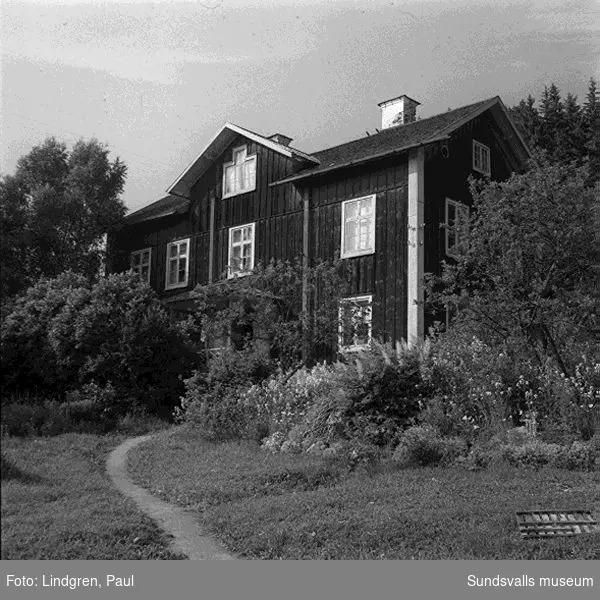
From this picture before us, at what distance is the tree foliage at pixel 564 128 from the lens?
14180 millimetres

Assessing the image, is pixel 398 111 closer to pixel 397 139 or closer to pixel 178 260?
pixel 397 139

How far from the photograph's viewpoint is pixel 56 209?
9.74 m

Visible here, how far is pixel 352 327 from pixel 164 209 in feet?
20.8

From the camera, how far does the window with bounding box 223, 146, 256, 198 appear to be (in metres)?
16.6

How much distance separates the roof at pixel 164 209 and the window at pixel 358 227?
12.7 feet

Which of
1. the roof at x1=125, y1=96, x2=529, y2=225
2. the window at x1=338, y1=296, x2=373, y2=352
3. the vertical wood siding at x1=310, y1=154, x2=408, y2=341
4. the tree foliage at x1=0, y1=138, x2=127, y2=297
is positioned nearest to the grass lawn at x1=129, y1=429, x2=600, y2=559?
the tree foliage at x1=0, y1=138, x2=127, y2=297

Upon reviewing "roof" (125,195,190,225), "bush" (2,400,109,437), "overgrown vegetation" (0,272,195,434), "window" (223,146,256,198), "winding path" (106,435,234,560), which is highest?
"window" (223,146,256,198)

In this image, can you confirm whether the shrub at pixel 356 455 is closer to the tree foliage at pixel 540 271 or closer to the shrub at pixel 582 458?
the shrub at pixel 582 458

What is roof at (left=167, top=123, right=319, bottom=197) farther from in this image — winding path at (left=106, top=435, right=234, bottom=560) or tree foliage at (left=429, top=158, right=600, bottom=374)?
winding path at (left=106, top=435, right=234, bottom=560)

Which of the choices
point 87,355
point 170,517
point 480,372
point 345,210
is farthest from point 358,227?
point 170,517

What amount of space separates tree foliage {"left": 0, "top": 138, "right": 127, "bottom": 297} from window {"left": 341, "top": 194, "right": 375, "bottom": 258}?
5436 millimetres

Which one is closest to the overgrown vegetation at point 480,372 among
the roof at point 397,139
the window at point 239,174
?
the roof at point 397,139

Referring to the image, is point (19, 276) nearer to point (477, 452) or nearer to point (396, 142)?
point (477, 452)

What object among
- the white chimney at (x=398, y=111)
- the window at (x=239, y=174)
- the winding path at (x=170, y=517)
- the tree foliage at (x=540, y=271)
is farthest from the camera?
the white chimney at (x=398, y=111)
